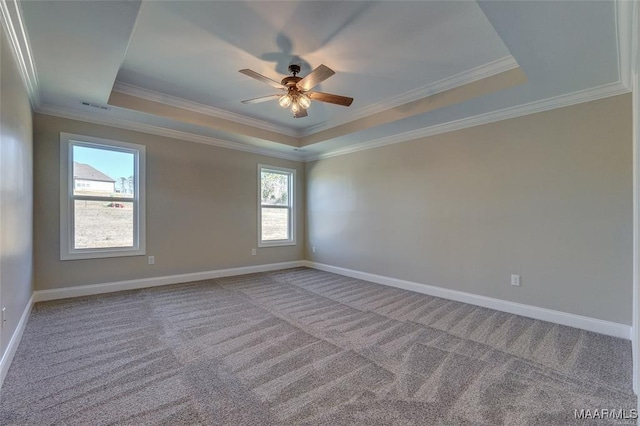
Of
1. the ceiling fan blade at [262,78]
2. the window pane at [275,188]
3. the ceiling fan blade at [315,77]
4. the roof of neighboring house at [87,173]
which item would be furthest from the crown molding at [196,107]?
the ceiling fan blade at [315,77]

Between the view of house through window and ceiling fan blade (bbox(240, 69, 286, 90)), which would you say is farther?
the view of house through window

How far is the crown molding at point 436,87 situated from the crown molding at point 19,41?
11.4ft

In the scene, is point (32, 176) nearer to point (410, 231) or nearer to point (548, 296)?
point (410, 231)

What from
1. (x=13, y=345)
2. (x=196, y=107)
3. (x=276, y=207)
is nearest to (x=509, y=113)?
(x=196, y=107)

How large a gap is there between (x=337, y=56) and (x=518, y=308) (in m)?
3.47

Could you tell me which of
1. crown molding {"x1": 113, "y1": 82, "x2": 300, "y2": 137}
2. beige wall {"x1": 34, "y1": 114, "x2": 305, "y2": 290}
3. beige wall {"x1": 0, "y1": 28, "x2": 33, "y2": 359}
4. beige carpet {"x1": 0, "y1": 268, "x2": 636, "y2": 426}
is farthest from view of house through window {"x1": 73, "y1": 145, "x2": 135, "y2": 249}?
crown molding {"x1": 113, "y1": 82, "x2": 300, "y2": 137}

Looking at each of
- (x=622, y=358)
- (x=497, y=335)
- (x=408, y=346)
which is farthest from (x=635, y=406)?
(x=408, y=346)

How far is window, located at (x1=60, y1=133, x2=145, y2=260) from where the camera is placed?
3.79m

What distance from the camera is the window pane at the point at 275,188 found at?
5.87 m

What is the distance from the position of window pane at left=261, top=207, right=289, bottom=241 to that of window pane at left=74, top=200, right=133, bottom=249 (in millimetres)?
2303

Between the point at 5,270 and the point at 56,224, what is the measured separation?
80.9 inches

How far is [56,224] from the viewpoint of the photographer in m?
3.71

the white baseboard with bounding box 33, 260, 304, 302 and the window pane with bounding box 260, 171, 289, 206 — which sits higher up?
the window pane with bounding box 260, 171, 289, 206

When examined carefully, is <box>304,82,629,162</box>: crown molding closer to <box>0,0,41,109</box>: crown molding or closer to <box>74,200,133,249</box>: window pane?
<box>74,200,133,249</box>: window pane
